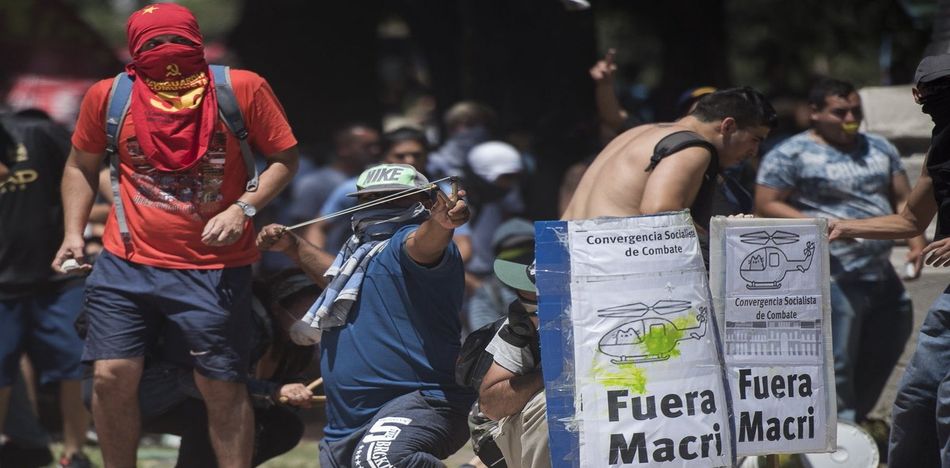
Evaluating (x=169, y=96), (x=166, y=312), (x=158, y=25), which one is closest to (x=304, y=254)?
(x=166, y=312)

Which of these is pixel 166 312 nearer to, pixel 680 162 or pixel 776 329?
pixel 680 162

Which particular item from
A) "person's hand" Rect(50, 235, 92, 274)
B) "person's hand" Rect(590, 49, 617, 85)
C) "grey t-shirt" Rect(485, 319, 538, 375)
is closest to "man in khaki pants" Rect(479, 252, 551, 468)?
"grey t-shirt" Rect(485, 319, 538, 375)

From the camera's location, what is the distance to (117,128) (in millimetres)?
5406

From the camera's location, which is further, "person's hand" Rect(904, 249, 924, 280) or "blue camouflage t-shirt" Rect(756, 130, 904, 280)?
"blue camouflage t-shirt" Rect(756, 130, 904, 280)

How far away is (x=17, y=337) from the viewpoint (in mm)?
7180

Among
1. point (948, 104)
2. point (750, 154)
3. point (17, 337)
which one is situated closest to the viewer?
point (948, 104)

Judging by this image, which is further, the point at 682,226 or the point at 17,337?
the point at 17,337

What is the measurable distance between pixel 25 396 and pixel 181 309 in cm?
254

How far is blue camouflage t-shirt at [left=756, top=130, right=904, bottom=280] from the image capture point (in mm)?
7262

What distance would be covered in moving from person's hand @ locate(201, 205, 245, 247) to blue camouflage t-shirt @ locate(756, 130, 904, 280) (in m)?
3.32

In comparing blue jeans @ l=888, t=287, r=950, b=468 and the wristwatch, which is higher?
the wristwatch

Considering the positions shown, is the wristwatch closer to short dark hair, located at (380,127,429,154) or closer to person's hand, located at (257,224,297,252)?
person's hand, located at (257,224,297,252)

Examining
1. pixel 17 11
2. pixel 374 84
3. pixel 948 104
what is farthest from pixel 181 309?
pixel 17 11

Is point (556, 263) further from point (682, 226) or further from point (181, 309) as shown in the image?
point (181, 309)
